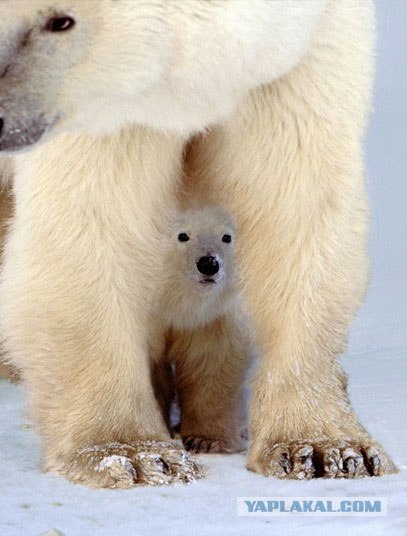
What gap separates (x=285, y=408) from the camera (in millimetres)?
5277

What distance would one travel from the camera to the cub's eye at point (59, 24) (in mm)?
4316

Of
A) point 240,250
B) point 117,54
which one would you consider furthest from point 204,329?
point 117,54

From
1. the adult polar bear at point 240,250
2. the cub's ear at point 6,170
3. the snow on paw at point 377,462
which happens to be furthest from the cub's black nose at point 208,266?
the snow on paw at point 377,462

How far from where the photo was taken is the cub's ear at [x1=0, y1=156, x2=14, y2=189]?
6209mm

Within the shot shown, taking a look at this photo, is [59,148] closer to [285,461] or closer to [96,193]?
[96,193]

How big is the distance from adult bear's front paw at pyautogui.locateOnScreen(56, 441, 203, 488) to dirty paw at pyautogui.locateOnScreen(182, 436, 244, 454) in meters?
0.75

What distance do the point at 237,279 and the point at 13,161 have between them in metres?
1.00

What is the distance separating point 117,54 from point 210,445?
204 cm

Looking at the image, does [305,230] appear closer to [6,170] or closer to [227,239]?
[227,239]

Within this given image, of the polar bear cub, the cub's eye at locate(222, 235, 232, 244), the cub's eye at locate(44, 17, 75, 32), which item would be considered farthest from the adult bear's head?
the cub's eye at locate(222, 235, 232, 244)

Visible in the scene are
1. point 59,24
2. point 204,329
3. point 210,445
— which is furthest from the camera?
point 204,329

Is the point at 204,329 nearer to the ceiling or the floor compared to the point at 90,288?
nearer to the floor

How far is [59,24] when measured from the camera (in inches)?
170

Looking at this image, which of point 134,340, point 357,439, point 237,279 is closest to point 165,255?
point 237,279
